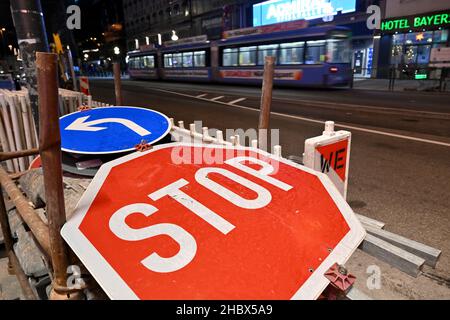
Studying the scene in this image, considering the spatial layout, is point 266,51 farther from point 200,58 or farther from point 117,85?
point 117,85

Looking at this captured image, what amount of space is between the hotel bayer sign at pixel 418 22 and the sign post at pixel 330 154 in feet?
75.5

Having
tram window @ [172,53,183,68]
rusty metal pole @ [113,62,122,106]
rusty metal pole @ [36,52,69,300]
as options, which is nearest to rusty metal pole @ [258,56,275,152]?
rusty metal pole @ [36,52,69,300]

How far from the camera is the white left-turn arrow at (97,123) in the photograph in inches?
117

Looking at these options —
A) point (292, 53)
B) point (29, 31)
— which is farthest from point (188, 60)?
point (29, 31)

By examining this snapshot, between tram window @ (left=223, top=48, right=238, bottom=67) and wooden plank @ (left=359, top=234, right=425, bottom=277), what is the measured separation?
20187 millimetres

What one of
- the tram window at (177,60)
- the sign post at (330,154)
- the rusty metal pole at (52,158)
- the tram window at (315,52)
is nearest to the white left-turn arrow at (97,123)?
the rusty metal pole at (52,158)

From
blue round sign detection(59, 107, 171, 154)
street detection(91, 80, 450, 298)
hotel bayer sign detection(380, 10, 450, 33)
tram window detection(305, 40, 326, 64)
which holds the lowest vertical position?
street detection(91, 80, 450, 298)

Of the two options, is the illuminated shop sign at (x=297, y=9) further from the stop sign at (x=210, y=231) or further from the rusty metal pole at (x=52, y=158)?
the rusty metal pole at (x=52, y=158)

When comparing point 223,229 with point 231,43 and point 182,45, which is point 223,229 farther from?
point 182,45

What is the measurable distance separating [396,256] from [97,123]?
285cm

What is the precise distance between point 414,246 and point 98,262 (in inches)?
76.7

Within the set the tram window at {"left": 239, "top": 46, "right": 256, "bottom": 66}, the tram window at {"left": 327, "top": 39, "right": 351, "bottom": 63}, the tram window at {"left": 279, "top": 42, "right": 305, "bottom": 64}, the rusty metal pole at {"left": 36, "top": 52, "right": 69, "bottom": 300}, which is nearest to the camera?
the rusty metal pole at {"left": 36, "top": 52, "right": 69, "bottom": 300}

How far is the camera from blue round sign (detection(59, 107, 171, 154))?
271cm

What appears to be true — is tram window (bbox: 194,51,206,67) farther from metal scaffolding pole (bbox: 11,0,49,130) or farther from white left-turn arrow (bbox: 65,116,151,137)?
white left-turn arrow (bbox: 65,116,151,137)
